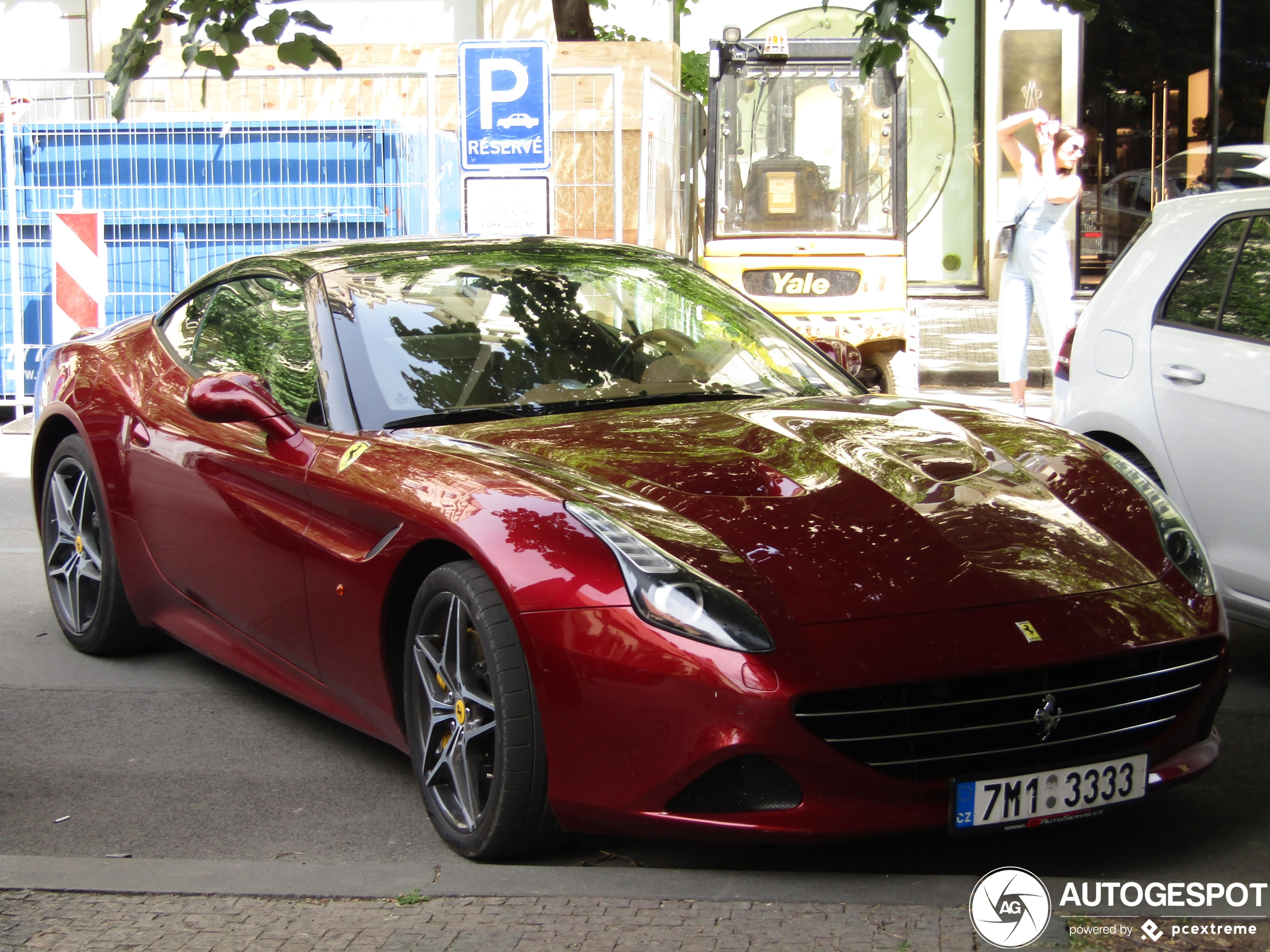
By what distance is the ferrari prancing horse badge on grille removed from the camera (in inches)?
122

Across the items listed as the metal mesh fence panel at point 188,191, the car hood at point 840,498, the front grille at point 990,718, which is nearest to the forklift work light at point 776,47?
the metal mesh fence panel at point 188,191

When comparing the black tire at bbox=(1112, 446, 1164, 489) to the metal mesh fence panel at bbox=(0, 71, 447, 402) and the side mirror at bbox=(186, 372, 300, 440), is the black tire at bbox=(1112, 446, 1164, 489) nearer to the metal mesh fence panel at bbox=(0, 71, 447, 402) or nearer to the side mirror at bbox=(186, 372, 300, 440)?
the side mirror at bbox=(186, 372, 300, 440)

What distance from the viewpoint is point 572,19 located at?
49.7 ft

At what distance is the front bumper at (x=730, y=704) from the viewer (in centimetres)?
294

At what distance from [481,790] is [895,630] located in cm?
100

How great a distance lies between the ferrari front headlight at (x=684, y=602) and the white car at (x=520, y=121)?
7.27 metres

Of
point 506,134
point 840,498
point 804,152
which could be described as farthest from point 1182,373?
point 804,152

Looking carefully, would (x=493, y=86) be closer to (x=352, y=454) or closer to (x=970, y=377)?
(x=970, y=377)

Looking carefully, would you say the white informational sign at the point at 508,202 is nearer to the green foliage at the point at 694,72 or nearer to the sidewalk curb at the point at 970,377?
the sidewalk curb at the point at 970,377

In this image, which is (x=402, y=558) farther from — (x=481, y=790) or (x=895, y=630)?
(x=895, y=630)

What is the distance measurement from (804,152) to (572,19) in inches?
150

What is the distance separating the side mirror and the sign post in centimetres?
600

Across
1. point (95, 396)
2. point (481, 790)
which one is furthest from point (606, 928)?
point (95, 396)

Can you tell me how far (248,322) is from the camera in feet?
15.5
